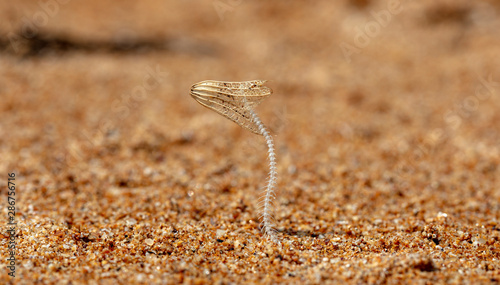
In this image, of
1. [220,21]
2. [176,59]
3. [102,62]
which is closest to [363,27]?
[220,21]

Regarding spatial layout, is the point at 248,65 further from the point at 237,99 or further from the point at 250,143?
the point at 237,99

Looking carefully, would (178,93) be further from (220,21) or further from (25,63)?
(220,21)

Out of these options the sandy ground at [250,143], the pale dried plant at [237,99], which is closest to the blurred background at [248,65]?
the sandy ground at [250,143]

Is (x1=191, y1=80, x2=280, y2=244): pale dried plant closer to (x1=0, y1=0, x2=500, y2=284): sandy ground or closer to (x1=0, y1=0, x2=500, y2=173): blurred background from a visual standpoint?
(x1=0, y1=0, x2=500, y2=284): sandy ground

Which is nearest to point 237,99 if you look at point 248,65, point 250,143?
point 250,143

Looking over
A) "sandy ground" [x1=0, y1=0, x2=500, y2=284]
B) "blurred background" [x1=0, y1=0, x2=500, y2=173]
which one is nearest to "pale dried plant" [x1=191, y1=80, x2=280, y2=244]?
"sandy ground" [x1=0, y1=0, x2=500, y2=284]

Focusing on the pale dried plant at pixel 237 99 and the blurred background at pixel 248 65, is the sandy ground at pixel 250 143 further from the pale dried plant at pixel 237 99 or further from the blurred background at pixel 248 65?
the pale dried plant at pixel 237 99

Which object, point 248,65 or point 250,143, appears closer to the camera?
point 250,143

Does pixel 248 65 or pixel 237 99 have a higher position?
pixel 248 65
